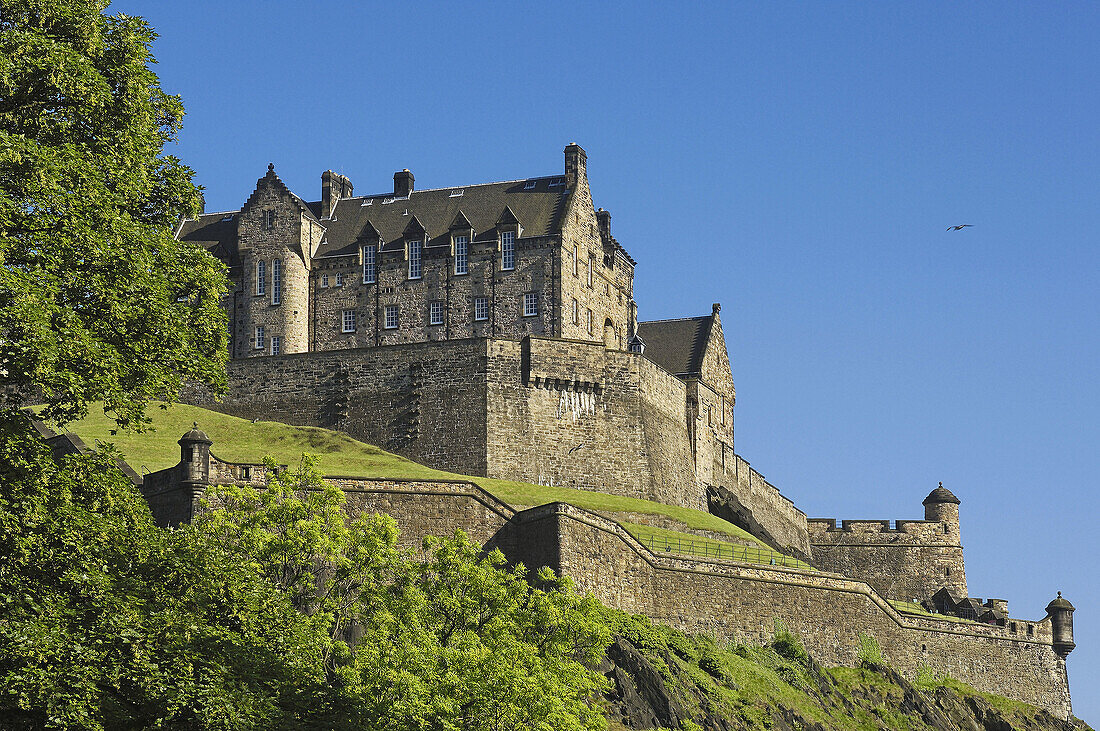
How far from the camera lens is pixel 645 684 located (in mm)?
50750

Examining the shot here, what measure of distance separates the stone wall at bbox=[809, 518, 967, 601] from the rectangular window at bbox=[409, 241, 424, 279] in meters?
31.8

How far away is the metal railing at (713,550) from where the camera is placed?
208 feet

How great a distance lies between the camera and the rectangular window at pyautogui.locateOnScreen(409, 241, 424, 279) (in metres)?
83.9

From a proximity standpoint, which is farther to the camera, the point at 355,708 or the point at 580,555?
the point at 580,555

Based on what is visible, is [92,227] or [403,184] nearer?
[92,227]

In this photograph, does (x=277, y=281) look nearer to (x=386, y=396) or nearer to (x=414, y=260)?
(x=414, y=260)

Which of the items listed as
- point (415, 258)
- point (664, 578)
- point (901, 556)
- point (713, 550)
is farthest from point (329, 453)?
point (901, 556)

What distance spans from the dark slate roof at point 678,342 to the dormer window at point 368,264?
59.2 ft

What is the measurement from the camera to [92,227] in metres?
30.4

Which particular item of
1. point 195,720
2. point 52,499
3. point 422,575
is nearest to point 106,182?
point 52,499

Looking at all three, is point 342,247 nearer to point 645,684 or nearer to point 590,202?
point 590,202

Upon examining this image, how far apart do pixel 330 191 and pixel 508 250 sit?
13.6 metres

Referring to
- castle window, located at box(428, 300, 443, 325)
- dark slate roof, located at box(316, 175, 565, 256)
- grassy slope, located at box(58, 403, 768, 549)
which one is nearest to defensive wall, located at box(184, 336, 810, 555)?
grassy slope, located at box(58, 403, 768, 549)

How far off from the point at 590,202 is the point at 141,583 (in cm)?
5839
